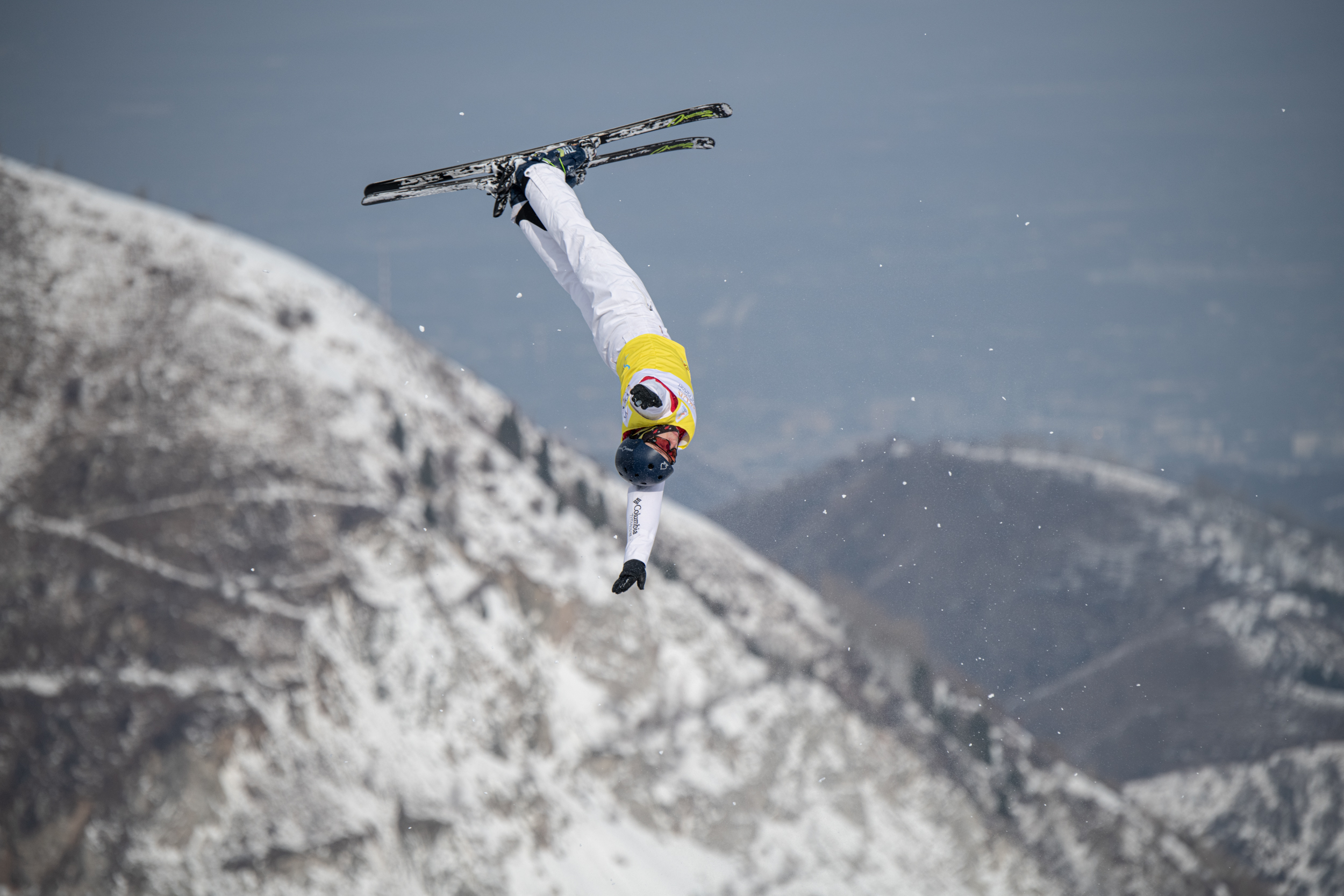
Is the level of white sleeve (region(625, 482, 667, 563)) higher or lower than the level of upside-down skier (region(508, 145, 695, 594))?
lower

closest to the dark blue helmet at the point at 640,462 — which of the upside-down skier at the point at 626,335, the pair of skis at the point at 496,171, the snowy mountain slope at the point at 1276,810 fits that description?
the upside-down skier at the point at 626,335

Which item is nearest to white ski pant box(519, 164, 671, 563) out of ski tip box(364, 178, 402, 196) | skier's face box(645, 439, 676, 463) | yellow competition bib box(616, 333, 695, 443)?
yellow competition bib box(616, 333, 695, 443)

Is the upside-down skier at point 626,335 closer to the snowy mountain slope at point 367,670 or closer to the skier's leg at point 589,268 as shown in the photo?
the skier's leg at point 589,268

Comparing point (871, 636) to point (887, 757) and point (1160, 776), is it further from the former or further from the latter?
point (1160, 776)

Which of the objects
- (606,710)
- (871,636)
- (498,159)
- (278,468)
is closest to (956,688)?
(871,636)

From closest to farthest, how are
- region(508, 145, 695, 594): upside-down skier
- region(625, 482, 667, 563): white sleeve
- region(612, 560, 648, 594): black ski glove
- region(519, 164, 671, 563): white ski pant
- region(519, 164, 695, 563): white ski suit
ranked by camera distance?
region(612, 560, 648, 594): black ski glove, region(625, 482, 667, 563): white sleeve, region(508, 145, 695, 594): upside-down skier, region(519, 164, 695, 563): white ski suit, region(519, 164, 671, 563): white ski pant

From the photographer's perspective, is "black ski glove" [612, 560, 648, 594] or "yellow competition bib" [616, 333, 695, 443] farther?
"yellow competition bib" [616, 333, 695, 443]

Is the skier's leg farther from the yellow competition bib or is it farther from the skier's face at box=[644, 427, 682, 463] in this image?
the skier's face at box=[644, 427, 682, 463]
